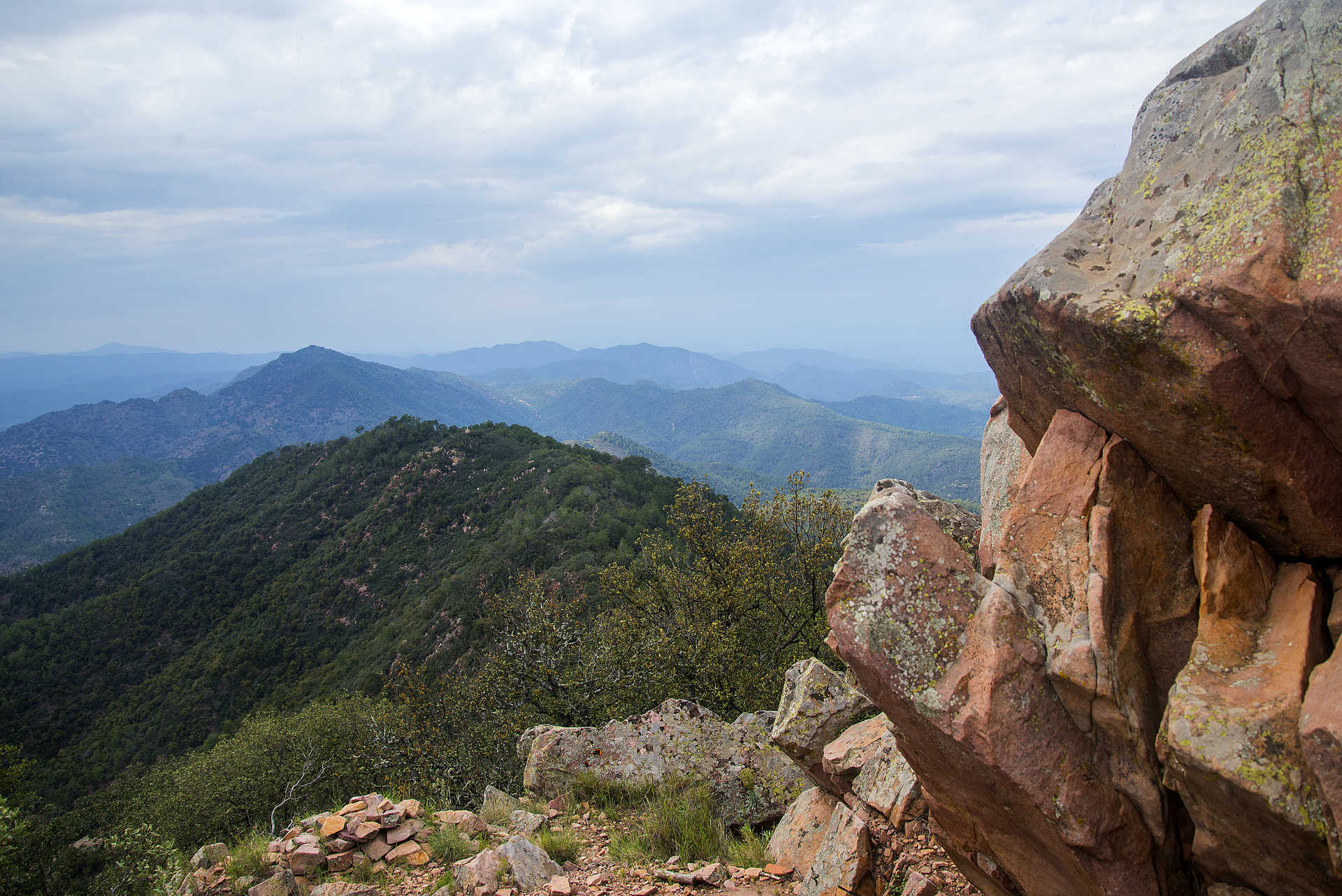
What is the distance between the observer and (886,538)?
8.35 metres

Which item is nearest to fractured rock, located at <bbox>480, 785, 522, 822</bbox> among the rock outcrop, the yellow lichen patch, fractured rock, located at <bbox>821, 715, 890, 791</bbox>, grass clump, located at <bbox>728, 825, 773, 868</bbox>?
grass clump, located at <bbox>728, 825, 773, 868</bbox>

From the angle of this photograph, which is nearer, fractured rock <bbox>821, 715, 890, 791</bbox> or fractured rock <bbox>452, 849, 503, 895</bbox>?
fractured rock <bbox>452, 849, 503, 895</bbox>

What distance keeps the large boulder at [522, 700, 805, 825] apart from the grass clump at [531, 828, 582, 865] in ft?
7.96

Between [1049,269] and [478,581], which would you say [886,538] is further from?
[478,581]

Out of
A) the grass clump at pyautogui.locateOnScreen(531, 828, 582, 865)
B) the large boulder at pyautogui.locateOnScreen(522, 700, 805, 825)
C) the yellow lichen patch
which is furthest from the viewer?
the large boulder at pyautogui.locateOnScreen(522, 700, 805, 825)

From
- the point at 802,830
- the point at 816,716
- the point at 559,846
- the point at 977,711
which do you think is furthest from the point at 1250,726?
the point at 559,846

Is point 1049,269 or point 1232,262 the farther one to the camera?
point 1049,269

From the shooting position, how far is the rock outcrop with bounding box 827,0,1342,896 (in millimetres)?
5648

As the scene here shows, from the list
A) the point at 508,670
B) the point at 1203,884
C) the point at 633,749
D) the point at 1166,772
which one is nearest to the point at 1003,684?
the point at 1166,772

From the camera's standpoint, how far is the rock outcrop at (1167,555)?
5.65 m

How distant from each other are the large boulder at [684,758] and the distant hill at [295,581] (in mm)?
43696

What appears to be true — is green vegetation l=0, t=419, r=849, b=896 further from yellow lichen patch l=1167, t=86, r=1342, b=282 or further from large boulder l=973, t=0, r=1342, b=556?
yellow lichen patch l=1167, t=86, r=1342, b=282

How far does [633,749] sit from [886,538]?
930 centimetres

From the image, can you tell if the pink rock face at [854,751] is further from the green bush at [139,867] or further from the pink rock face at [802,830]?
the green bush at [139,867]
